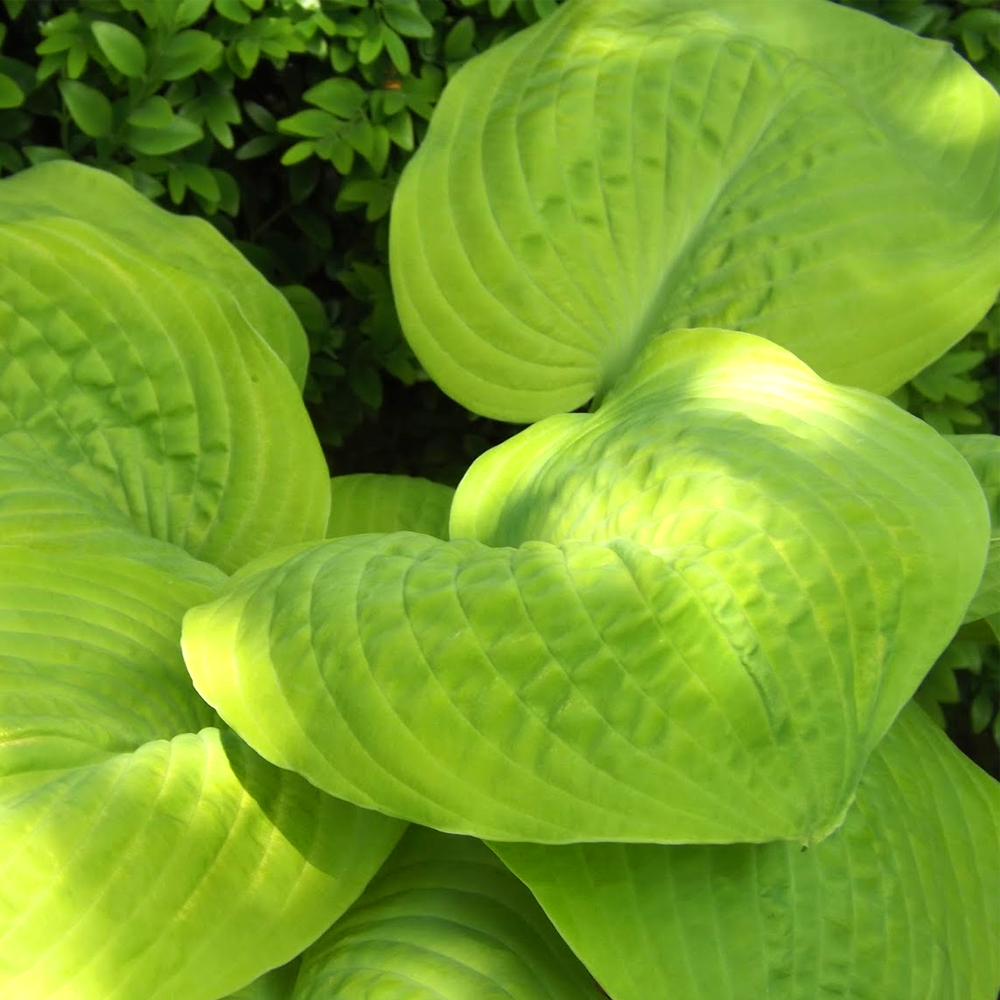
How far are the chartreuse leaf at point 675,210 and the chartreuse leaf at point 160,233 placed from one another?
115mm

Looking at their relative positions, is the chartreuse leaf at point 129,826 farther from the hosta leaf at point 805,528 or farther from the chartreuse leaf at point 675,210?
the chartreuse leaf at point 675,210

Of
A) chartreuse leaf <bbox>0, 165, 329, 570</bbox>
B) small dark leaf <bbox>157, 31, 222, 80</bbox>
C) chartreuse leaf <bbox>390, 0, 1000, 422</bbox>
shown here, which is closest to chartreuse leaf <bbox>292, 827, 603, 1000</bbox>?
chartreuse leaf <bbox>0, 165, 329, 570</bbox>

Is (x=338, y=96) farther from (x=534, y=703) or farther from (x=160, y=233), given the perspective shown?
(x=534, y=703)

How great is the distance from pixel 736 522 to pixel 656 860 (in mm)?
206

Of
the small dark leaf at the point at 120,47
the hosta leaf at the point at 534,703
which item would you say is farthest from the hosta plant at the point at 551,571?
the small dark leaf at the point at 120,47

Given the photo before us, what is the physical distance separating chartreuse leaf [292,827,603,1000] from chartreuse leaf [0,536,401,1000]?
0.04m

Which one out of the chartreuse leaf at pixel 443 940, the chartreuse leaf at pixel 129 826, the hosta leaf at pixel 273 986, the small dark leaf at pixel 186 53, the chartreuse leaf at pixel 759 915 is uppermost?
the small dark leaf at pixel 186 53

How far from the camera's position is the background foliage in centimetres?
111

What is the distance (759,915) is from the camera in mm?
674

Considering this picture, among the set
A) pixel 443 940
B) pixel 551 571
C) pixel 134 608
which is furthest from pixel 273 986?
pixel 551 571

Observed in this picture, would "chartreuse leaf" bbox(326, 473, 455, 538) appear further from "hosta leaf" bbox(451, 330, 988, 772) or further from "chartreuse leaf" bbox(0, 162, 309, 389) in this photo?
"hosta leaf" bbox(451, 330, 988, 772)

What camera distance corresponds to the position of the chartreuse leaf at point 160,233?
101 cm

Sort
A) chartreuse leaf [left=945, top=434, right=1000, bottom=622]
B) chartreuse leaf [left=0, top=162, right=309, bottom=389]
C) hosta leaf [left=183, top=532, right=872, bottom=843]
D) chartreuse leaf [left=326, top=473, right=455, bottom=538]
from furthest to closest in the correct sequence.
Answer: chartreuse leaf [left=326, top=473, right=455, bottom=538], chartreuse leaf [left=0, top=162, right=309, bottom=389], chartreuse leaf [left=945, top=434, right=1000, bottom=622], hosta leaf [left=183, top=532, right=872, bottom=843]

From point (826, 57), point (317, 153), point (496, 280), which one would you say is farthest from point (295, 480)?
point (826, 57)
